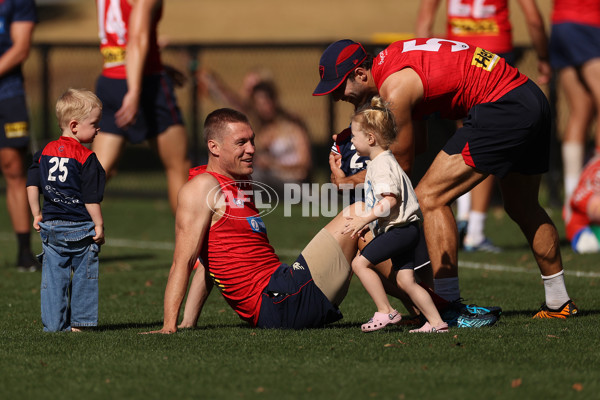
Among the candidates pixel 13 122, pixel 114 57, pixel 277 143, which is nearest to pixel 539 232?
pixel 114 57

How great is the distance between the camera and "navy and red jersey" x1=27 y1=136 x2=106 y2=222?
5.63 metres

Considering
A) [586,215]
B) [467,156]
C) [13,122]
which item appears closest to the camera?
[467,156]

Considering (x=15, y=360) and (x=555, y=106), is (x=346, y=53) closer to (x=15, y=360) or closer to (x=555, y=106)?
(x=15, y=360)

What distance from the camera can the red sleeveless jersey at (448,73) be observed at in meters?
5.77

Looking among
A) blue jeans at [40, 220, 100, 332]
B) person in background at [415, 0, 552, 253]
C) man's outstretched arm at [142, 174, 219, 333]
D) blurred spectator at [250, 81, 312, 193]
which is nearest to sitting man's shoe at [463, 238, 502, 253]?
person in background at [415, 0, 552, 253]

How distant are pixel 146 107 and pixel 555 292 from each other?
3507 mm

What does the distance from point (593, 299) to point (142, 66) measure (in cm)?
358

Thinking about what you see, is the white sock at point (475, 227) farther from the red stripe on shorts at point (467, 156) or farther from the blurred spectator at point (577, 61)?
the red stripe on shorts at point (467, 156)

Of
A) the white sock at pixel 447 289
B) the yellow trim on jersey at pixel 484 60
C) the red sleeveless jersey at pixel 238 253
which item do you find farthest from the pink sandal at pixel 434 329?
the yellow trim on jersey at pixel 484 60

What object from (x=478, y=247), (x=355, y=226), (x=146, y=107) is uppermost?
(x=146, y=107)

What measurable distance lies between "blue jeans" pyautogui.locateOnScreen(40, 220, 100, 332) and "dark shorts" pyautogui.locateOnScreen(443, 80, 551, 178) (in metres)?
2.00

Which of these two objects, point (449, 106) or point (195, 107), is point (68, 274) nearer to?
point (449, 106)

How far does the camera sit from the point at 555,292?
627cm

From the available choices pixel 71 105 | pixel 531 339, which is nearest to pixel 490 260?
pixel 531 339
